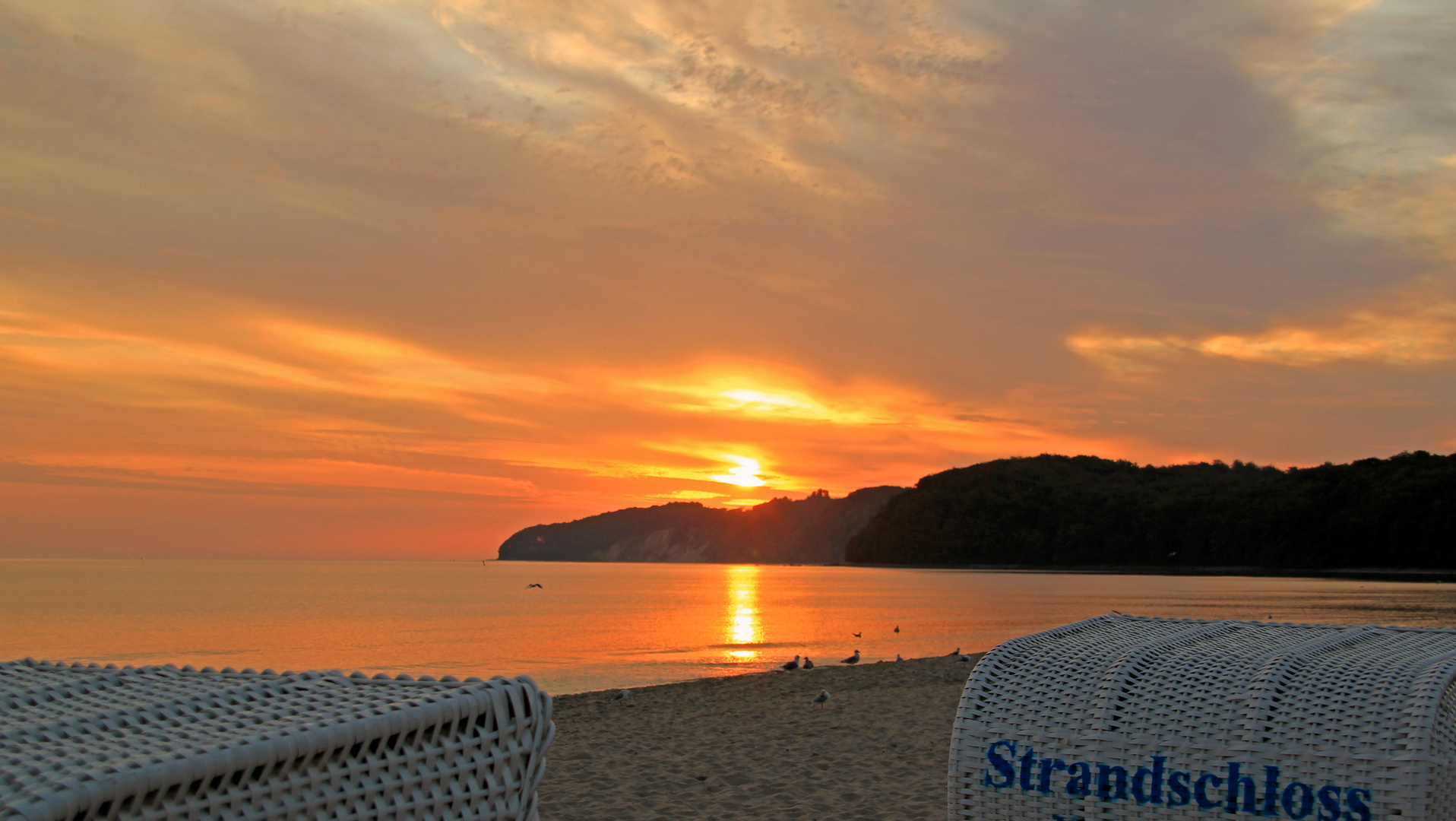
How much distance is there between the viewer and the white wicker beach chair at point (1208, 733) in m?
3.38

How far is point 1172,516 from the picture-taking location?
420 ft

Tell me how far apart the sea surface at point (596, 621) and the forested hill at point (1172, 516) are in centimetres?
1056

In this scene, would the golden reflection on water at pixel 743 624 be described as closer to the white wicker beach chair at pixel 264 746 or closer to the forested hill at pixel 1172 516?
the white wicker beach chair at pixel 264 746

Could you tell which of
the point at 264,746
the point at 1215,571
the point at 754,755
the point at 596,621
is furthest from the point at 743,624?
the point at 1215,571

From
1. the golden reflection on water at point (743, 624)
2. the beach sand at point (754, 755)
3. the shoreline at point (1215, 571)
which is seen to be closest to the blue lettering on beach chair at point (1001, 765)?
the beach sand at point (754, 755)

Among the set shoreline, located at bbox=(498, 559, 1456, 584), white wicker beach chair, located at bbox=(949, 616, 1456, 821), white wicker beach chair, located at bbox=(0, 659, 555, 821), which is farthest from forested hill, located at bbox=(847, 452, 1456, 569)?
white wicker beach chair, located at bbox=(0, 659, 555, 821)

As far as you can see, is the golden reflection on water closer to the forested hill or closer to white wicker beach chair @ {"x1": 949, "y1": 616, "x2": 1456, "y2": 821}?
white wicker beach chair @ {"x1": 949, "y1": 616, "x2": 1456, "y2": 821}

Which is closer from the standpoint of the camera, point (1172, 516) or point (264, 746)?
point (264, 746)

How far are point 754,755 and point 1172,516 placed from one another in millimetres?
132055

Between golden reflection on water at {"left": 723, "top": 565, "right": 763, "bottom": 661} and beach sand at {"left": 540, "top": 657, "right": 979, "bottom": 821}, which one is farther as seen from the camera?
golden reflection on water at {"left": 723, "top": 565, "right": 763, "bottom": 661}

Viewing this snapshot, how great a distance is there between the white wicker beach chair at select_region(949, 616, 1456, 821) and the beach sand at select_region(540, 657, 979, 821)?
355 cm

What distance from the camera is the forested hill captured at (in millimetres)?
98500

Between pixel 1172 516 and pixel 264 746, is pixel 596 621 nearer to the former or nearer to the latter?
pixel 264 746

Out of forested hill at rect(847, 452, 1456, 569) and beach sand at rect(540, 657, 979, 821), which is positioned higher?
forested hill at rect(847, 452, 1456, 569)
